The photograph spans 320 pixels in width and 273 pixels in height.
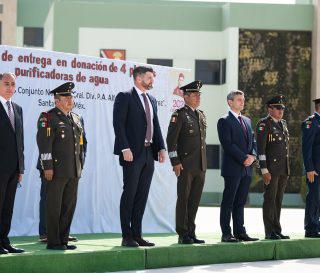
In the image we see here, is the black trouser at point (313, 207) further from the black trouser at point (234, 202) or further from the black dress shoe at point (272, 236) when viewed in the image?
the black trouser at point (234, 202)

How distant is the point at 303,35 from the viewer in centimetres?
3178

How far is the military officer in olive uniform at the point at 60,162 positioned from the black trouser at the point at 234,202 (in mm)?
1906

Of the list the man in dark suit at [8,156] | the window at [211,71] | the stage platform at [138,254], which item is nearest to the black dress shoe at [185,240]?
the stage platform at [138,254]

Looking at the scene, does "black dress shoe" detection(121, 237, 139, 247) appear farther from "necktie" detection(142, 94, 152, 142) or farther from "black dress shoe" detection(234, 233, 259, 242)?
"black dress shoe" detection(234, 233, 259, 242)

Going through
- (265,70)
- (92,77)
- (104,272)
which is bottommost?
(104,272)

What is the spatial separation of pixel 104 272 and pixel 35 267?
0.80 meters

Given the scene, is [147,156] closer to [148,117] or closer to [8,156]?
[148,117]

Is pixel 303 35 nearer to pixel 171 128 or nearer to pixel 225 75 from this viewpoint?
pixel 225 75

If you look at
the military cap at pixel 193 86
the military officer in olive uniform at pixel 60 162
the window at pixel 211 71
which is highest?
the window at pixel 211 71

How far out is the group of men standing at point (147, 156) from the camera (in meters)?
7.98

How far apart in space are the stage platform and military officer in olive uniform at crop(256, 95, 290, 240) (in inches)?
14.1

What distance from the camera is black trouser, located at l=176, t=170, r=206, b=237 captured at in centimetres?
919

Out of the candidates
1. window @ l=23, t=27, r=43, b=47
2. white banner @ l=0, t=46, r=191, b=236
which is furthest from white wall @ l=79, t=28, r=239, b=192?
white banner @ l=0, t=46, r=191, b=236

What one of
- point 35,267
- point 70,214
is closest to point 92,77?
point 70,214
